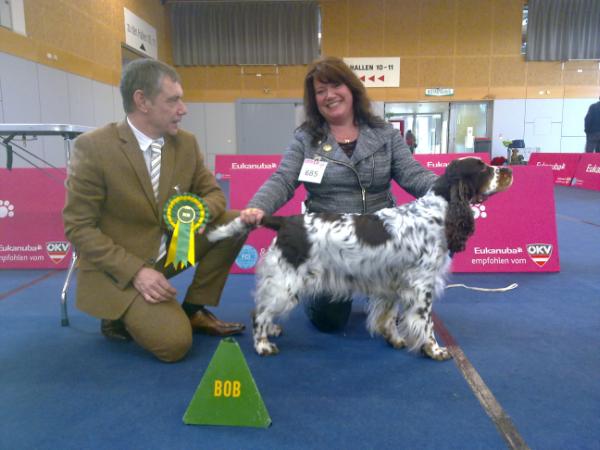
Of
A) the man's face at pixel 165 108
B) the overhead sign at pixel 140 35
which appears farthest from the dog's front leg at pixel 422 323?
the overhead sign at pixel 140 35

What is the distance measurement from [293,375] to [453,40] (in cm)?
1334

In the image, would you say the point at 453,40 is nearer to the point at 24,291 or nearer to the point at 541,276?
the point at 541,276

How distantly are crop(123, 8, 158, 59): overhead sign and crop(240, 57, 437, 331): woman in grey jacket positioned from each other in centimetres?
998

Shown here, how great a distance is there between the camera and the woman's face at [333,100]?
228 cm

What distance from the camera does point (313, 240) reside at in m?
1.97

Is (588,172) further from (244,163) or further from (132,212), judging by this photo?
(132,212)

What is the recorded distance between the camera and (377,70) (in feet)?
43.2

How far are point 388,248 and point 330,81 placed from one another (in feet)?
2.95

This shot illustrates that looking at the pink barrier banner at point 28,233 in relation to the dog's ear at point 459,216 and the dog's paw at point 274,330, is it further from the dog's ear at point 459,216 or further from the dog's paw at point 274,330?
the dog's ear at point 459,216

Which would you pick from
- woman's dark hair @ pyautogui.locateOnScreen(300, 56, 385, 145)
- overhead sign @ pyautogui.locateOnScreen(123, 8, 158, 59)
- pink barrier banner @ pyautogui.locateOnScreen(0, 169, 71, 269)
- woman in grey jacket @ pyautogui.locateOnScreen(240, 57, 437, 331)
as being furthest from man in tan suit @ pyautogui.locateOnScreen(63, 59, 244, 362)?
overhead sign @ pyautogui.locateOnScreen(123, 8, 158, 59)

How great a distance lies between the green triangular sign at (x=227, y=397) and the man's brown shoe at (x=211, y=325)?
0.78 meters

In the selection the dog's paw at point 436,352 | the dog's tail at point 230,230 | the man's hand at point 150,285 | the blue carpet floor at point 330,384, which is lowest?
the blue carpet floor at point 330,384

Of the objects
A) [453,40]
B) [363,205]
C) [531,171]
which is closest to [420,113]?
[453,40]

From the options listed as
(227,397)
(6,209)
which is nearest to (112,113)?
(6,209)
